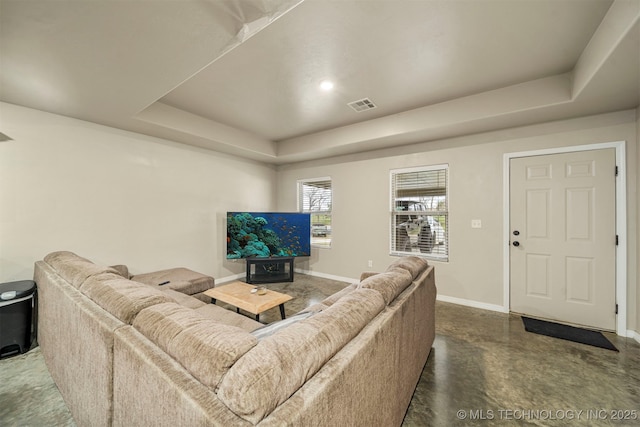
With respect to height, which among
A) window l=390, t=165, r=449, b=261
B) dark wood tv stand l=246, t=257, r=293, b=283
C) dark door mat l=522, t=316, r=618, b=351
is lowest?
dark door mat l=522, t=316, r=618, b=351

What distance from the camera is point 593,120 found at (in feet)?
9.01

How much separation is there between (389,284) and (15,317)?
127 inches

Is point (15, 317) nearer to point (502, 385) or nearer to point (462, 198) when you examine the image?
point (502, 385)

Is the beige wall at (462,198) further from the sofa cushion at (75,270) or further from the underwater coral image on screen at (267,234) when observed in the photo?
the sofa cushion at (75,270)

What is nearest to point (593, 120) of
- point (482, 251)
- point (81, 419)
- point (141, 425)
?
point (482, 251)

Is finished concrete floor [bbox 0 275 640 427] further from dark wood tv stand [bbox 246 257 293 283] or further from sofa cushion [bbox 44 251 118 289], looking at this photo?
dark wood tv stand [bbox 246 257 293 283]

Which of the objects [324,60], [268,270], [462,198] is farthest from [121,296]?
[462,198]

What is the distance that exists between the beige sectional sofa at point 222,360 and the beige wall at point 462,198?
228 cm

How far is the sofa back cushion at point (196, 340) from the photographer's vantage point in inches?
29.8

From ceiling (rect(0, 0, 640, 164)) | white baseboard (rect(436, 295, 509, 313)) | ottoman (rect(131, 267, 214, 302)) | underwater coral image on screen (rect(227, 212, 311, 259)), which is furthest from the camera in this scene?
underwater coral image on screen (rect(227, 212, 311, 259))

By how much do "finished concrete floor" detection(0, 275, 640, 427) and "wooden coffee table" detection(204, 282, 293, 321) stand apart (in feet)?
4.12

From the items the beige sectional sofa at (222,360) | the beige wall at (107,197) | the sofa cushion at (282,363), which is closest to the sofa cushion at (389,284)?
the beige sectional sofa at (222,360)

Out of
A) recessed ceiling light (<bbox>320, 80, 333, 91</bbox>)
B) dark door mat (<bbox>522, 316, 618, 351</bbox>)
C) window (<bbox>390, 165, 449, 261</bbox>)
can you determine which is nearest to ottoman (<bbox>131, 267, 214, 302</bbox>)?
recessed ceiling light (<bbox>320, 80, 333, 91</bbox>)

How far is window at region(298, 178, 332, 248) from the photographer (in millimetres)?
4938
